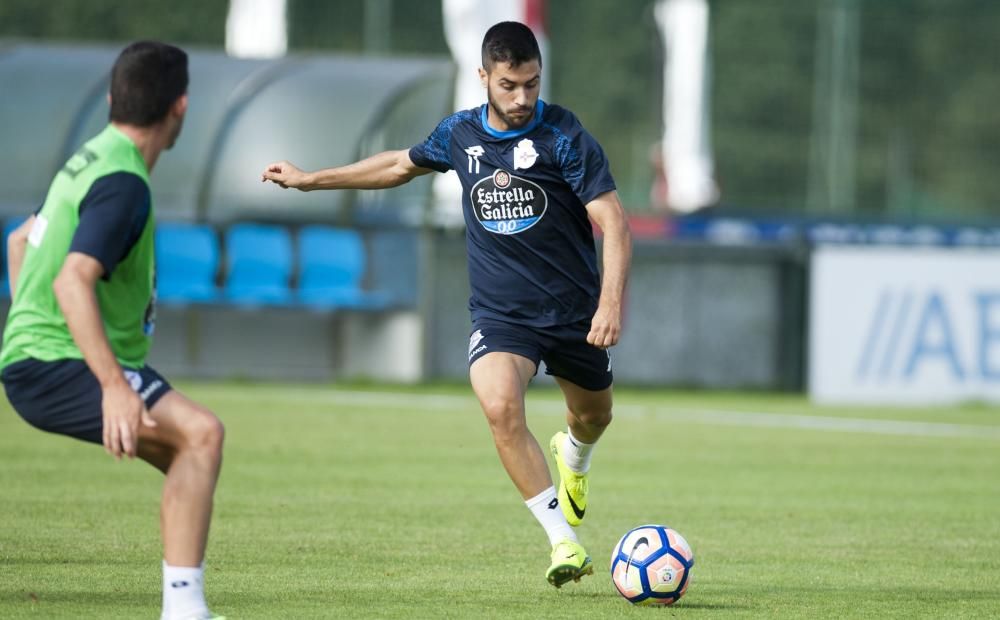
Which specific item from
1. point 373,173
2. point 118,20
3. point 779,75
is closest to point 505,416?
point 373,173

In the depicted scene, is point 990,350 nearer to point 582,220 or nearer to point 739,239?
point 739,239

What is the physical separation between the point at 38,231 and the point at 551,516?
8.96ft

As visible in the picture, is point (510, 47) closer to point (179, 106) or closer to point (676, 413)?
point (179, 106)

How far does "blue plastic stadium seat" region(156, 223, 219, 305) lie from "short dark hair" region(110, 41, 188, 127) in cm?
1623

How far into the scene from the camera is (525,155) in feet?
25.8

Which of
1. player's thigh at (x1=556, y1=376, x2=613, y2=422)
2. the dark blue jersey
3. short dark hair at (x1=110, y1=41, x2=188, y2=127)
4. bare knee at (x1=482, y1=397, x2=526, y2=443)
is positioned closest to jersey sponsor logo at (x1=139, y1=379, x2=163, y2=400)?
short dark hair at (x1=110, y1=41, x2=188, y2=127)

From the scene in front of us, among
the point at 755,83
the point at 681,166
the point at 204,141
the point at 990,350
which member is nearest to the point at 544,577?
the point at 990,350

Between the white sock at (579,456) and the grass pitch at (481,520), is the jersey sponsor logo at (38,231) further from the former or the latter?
the white sock at (579,456)

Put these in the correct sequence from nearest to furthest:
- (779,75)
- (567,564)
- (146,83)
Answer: (146,83) → (567,564) → (779,75)

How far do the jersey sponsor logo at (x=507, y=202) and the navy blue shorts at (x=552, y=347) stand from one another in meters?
0.47

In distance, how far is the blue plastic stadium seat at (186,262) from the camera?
22.0m

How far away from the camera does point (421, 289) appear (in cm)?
2231

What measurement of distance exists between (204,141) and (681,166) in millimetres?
10964

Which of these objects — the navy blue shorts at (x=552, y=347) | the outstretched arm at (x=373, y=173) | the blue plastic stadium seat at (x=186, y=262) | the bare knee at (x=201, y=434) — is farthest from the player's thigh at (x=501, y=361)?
the blue plastic stadium seat at (x=186, y=262)
